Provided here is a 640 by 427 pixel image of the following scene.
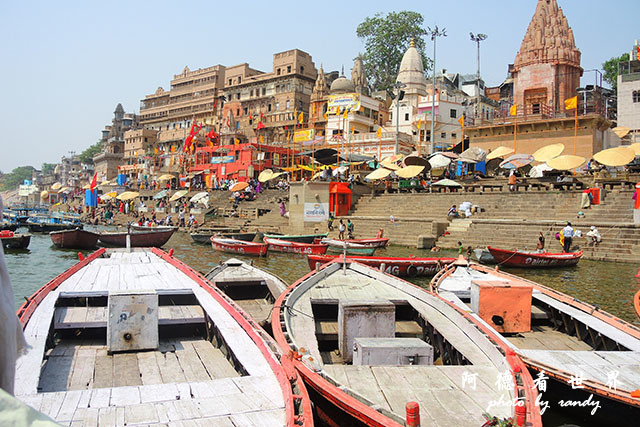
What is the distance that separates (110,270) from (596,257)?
59.8ft

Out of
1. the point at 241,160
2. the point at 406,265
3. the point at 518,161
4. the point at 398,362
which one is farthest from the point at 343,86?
the point at 398,362

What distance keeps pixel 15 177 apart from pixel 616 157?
18105cm

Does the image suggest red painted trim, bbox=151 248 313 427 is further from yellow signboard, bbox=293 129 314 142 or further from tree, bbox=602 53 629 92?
tree, bbox=602 53 629 92

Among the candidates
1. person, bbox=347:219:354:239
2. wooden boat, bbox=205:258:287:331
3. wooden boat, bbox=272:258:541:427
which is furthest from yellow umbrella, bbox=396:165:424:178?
wooden boat, bbox=272:258:541:427

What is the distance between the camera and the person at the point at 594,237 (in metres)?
19.6

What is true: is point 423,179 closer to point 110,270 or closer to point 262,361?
point 110,270

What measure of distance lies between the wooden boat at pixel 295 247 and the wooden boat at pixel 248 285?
909 cm

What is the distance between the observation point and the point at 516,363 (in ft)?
16.3

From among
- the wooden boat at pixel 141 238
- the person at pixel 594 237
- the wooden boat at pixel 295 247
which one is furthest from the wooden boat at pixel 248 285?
the person at pixel 594 237

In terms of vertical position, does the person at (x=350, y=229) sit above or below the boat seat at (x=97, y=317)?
above

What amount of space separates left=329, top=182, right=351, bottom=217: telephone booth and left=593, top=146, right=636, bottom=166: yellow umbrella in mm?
13936

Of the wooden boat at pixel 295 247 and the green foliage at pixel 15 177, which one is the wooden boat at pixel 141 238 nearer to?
the wooden boat at pixel 295 247

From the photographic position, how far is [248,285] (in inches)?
438

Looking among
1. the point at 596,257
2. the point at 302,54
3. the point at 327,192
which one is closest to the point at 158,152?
the point at 302,54
